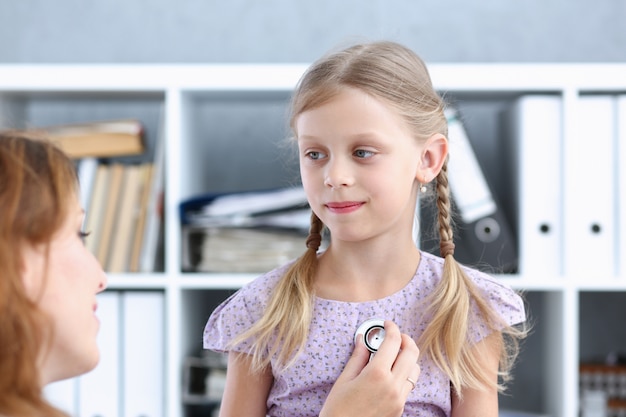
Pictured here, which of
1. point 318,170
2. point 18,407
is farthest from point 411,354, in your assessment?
point 18,407

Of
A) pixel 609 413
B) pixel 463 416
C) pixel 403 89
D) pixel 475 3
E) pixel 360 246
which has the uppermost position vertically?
pixel 475 3

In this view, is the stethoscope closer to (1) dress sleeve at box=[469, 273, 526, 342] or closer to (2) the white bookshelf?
(1) dress sleeve at box=[469, 273, 526, 342]

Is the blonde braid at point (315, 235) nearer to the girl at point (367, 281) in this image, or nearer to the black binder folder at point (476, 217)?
the girl at point (367, 281)

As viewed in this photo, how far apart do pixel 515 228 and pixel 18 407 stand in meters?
1.41

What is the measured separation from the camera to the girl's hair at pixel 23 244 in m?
0.72

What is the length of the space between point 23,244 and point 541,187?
1.33 metres

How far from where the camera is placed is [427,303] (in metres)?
1.08

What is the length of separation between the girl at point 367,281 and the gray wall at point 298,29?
3.72 ft

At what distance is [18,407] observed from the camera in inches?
27.9

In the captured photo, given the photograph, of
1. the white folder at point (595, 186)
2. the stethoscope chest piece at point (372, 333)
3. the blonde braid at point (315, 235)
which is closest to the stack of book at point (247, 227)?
the white folder at point (595, 186)

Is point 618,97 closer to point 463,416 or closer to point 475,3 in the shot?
point 475,3

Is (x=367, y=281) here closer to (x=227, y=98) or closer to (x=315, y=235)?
(x=315, y=235)

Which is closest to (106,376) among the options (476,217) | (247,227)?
(247,227)

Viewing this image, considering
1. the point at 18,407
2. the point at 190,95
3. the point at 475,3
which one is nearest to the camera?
the point at 18,407
